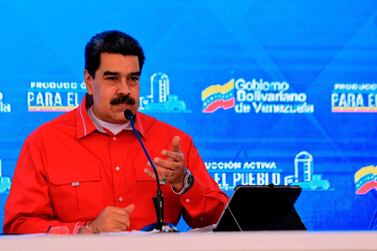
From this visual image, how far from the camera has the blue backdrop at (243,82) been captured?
3926 mm

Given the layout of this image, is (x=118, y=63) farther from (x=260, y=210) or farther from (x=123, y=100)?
(x=260, y=210)

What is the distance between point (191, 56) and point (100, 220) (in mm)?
1636

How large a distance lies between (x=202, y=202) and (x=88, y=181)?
17.9 inches

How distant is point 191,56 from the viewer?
409 cm

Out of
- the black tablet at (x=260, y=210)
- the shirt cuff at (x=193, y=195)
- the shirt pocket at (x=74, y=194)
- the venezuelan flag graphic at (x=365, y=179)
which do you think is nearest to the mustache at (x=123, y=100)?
the shirt pocket at (x=74, y=194)

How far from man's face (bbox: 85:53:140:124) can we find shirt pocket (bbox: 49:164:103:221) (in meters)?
0.28

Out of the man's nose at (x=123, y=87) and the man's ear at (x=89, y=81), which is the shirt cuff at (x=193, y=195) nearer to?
the man's nose at (x=123, y=87)

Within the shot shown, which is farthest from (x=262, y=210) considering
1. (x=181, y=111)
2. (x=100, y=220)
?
(x=181, y=111)

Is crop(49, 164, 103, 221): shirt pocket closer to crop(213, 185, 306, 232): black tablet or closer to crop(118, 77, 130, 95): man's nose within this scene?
crop(118, 77, 130, 95): man's nose

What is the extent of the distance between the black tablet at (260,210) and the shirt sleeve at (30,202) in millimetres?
597

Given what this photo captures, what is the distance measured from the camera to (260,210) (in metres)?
2.55

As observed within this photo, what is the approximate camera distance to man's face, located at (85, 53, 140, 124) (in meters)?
3.13

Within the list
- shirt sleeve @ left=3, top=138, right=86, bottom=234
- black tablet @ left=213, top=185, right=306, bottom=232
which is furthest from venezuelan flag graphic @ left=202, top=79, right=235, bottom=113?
black tablet @ left=213, top=185, right=306, bottom=232

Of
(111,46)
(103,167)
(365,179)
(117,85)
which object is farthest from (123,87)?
(365,179)
